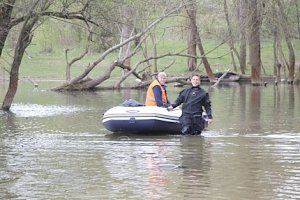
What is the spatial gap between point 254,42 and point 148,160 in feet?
107

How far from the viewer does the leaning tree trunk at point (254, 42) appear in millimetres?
41203

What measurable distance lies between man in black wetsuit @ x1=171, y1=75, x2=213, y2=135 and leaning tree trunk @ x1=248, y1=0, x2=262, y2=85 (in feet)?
87.1

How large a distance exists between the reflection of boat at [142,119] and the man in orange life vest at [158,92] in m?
0.36

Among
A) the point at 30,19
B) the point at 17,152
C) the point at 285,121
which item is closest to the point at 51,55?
the point at 30,19

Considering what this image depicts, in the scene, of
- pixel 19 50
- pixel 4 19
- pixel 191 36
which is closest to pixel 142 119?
pixel 4 19

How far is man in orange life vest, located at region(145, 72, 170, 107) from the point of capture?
15.7 metres

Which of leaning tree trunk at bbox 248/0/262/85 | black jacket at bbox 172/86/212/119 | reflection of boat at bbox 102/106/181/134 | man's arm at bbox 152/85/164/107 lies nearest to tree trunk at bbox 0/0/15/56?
reflection of boat at bbox 102/106/181/134

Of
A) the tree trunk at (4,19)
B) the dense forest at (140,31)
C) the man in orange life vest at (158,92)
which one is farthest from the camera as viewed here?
the dense forest at (140,31)

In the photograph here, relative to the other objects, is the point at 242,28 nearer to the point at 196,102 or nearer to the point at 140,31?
the point at 140,31

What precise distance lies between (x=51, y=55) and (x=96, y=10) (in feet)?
125

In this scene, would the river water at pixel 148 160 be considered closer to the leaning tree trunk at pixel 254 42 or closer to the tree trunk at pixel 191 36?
the tree trunk at pixel 191 36

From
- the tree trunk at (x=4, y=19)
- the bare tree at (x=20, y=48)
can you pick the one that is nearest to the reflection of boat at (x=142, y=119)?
the tree trunk at (x=4, y=19)

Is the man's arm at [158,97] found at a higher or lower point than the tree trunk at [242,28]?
lower

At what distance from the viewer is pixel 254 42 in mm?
43312
